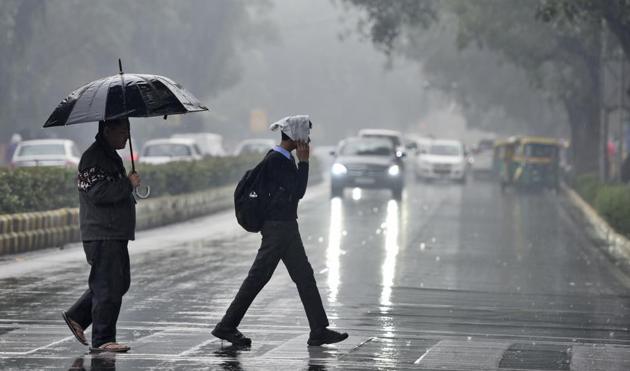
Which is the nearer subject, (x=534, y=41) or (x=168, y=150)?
(x=168, y=150)

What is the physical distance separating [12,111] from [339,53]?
83.4 m

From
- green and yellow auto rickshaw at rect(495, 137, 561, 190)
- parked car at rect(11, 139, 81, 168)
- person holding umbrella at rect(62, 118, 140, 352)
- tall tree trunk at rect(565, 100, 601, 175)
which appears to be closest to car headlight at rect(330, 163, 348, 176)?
parked car at rect(11, 139, 81, 168)

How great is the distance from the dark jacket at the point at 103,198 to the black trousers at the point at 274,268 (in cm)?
104

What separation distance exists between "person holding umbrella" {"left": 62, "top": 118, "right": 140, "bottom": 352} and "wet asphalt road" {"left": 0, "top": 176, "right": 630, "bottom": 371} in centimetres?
27

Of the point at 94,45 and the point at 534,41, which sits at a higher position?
the point at 94,45

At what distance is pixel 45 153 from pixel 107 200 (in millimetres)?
31590

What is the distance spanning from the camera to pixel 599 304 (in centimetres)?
1606

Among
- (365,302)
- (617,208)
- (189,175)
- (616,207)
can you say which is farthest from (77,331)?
(189,175)

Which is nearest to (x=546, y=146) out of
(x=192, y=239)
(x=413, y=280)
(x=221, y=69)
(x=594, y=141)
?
(x=594, y=141)

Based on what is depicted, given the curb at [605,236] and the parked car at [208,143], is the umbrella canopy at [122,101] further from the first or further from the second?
the parked car at [208,143]

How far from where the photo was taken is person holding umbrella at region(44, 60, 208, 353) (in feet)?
34.3

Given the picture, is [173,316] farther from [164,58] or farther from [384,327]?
[164,58]

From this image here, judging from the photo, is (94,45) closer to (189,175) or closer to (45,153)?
(45,153)

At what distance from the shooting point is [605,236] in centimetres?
2877
